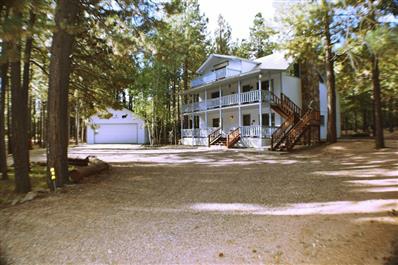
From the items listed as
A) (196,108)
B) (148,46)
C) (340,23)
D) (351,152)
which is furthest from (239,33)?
(340,23)

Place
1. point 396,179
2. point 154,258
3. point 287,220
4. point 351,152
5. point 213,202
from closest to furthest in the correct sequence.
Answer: point 154,258, point 287,220, point 213,202, point 396,179, point 351,152

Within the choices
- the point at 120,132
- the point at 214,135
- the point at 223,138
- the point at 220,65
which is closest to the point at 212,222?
the point at 223,138

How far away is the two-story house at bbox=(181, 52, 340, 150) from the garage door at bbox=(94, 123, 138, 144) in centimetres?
900

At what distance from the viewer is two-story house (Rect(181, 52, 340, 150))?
19.5 metres

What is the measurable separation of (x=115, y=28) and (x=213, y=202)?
7.67 metres

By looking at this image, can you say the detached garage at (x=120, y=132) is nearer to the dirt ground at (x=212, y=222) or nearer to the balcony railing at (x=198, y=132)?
the balcony railing at (x=198, y=132)

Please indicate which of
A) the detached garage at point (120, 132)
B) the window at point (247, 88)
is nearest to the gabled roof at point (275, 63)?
the window at point (247, 88)

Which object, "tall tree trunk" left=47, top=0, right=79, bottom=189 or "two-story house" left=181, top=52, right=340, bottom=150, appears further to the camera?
"two-story house" left=181, top=52, right=340, bottom=150

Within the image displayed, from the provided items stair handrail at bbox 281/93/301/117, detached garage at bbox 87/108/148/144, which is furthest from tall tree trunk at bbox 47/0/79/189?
detached garage at bbox 87/108/148/144

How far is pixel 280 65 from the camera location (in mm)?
22406

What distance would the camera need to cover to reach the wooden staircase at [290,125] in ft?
59.5

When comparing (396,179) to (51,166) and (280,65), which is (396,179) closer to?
(51,166)

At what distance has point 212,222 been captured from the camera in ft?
16.8

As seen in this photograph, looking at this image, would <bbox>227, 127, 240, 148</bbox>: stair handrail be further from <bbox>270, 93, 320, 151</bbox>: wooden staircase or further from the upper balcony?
the upper balcony
